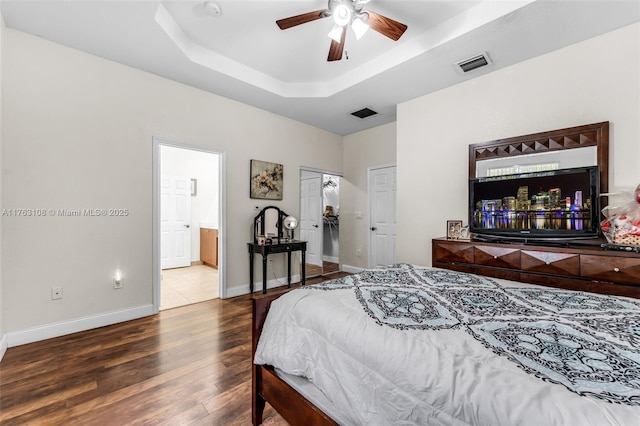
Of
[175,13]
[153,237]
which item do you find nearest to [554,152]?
[175,13]

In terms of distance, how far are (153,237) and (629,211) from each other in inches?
177

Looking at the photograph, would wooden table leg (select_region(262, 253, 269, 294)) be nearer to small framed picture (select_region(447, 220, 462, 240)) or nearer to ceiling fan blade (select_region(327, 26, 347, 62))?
small framed picture (select_region(447, 220, 462, 240))

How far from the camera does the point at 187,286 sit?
14.1ft

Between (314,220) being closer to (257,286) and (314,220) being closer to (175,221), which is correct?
(257,286)

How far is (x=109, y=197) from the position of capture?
114 inches

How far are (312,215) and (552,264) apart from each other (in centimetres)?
378

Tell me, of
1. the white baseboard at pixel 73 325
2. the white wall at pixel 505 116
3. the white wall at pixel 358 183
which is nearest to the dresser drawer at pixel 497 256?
the white wall at pixel 505 116

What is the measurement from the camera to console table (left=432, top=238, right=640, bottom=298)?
6.82 ft

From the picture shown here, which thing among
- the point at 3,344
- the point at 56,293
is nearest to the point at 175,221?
the point at 56,293

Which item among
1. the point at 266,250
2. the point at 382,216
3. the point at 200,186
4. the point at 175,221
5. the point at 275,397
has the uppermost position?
the point at 200,186

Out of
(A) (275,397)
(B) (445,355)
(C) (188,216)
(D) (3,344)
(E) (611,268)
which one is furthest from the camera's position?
(C) (188,216)

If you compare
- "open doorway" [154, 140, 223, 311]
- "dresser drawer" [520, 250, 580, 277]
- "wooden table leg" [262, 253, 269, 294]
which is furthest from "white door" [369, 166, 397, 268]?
"open doorway" [154, 140, 223, 311]

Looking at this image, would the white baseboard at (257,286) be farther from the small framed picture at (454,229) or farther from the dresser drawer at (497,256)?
the dresser drawer at (497,256)

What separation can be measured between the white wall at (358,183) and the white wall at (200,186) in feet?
8.67
